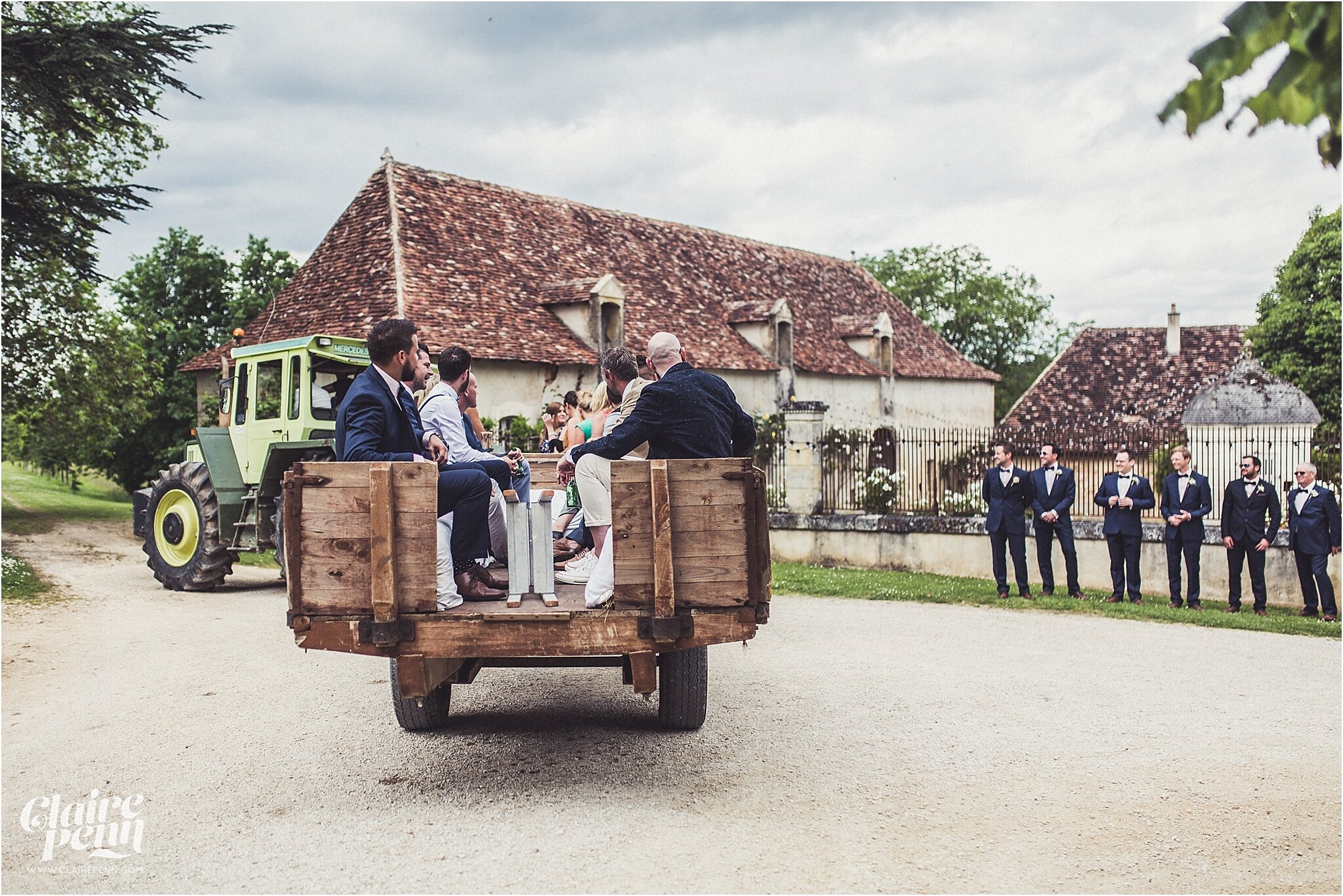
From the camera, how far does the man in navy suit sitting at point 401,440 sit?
529cm

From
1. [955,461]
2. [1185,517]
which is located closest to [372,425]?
[1185,517]

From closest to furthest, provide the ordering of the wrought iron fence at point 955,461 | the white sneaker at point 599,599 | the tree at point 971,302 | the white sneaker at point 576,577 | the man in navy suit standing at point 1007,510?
the white sneaker at point 599,599 < the white sneaker at point 576,577 < the man in navy suit standing at point 1007,510 < the wrought iron fence at point 955,461 < the tree at point 971,302

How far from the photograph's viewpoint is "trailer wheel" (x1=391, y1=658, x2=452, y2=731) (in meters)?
6.38

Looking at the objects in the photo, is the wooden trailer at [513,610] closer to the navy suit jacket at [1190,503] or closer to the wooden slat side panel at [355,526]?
the wooden slat side panel at [355,526]

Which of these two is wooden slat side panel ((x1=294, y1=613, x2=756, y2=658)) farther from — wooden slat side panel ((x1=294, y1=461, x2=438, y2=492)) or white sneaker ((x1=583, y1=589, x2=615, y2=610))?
wooden slat side panel ((x1=294, y1=461, x2=438, y2=492))

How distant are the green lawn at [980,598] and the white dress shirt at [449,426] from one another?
8.58 m

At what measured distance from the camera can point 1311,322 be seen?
3303cm

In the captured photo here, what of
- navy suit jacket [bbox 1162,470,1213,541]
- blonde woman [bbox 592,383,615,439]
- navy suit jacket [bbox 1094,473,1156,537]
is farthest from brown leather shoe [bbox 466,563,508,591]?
navy suit jacket [bbox 1162,470,1213,541]

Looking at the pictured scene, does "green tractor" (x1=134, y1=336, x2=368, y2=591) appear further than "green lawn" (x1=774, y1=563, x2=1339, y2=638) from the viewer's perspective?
Yes

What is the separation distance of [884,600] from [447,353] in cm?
859

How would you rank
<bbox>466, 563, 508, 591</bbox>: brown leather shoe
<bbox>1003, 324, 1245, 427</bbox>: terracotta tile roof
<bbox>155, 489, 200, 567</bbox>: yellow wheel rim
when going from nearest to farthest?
<bbox>466, 563, 508, 591</bbox>: brown leather shoe → <bbox>155, 489, 200, 567</bbox>: yellow wheel rim → <bbox>1003, 324, 1245, 427</bbox>: terracotta tile roof

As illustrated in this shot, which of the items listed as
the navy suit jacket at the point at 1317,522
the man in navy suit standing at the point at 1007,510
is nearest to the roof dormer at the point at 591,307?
the man in navy suit standing at the point at 1007,510

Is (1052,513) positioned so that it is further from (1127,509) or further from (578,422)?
(578,422)

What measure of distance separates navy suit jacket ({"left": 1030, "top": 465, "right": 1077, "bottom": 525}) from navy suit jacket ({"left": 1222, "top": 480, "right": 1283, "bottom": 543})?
173 cm
